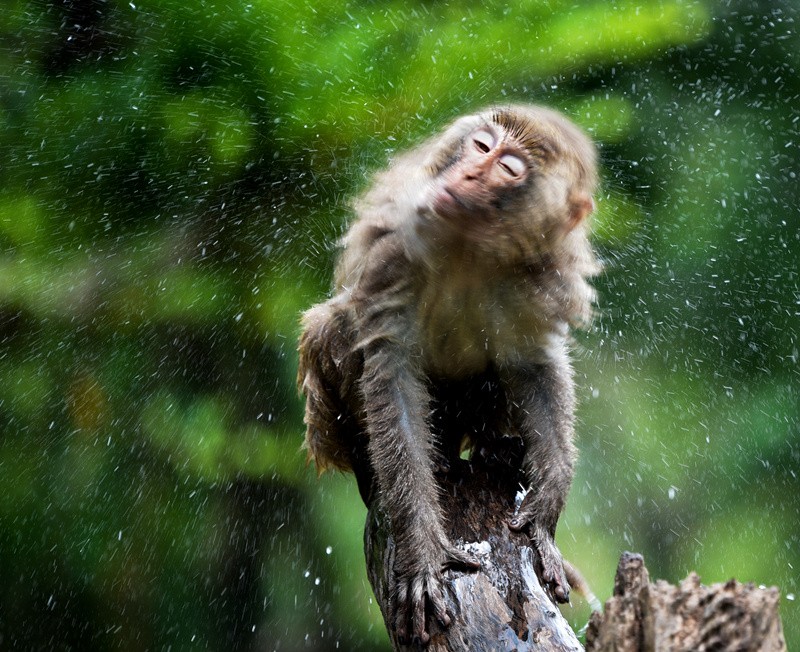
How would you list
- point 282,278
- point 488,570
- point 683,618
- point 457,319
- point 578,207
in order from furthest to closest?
point 282,278
point 457,319
point 578,207
point 488,570
point 683,618

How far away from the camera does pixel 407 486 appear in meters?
3.17

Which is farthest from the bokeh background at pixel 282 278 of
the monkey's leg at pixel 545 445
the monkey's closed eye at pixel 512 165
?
the monkey's closed eye at pixel 512 165

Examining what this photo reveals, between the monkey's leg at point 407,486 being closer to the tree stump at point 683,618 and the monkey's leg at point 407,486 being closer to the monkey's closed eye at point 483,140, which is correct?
the monkey's closed eye at point 483,140

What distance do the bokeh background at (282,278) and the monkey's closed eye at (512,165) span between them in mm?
1806

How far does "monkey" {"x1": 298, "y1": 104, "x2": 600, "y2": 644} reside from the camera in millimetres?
3088

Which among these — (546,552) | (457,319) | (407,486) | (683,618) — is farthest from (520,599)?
(457,319)

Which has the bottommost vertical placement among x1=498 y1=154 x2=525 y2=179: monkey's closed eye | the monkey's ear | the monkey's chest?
the monkey's chest

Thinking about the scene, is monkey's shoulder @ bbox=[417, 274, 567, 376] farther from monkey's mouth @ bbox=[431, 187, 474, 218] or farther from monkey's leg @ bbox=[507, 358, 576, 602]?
monkey's mouth @ bbox=[431, 187, 474, 218]

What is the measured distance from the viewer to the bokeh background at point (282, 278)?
4.88 meters

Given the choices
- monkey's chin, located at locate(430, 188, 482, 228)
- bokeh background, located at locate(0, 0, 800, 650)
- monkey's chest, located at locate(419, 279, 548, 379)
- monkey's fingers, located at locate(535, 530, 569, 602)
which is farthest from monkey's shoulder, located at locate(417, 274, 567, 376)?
bokeh background, located at locate(0, 0, 800, 650)

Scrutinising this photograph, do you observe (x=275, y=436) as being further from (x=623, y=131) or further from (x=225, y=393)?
(x=623, y=131)

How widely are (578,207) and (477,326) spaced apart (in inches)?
23.0

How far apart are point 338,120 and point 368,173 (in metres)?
0.34

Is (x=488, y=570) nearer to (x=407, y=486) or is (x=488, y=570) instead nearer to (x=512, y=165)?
(x=407, y=486)
